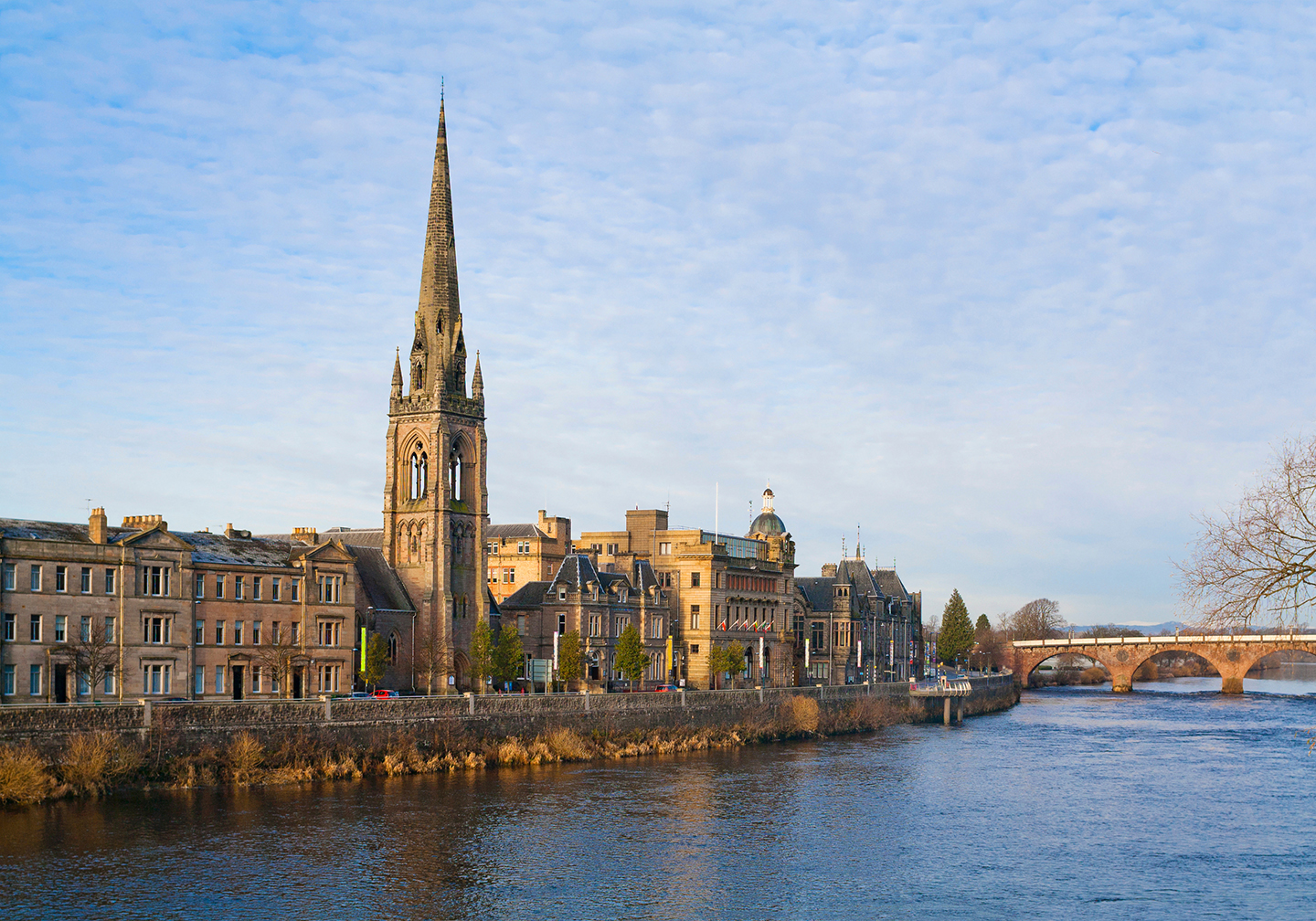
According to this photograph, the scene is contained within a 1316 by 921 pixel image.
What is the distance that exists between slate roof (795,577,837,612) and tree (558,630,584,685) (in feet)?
146

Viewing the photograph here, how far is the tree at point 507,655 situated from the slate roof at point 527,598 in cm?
655

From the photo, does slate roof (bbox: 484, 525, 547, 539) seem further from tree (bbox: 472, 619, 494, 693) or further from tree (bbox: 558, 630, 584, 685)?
tree (bbox: 472, 619, 494, 693)

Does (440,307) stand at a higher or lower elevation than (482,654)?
higher

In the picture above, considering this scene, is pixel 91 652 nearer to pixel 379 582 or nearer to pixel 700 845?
pixel 379 582

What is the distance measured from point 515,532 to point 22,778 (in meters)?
67.9

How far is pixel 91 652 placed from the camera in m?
68.4

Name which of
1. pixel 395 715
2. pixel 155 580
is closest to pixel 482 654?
pixel 395 715

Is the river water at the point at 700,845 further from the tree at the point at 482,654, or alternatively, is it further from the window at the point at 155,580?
the tree at the point at 482,654

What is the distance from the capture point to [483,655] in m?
92.7

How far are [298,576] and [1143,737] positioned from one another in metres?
61.3

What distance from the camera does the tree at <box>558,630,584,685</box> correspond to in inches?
3905

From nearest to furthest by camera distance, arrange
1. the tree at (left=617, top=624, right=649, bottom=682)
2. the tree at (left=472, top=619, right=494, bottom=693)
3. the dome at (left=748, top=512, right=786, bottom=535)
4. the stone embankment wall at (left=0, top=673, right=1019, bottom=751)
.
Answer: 1. the stone embankment wall at (left=0, top=673, right=1019, bottom=751)
2. the tree at (left=472, top=619, right=494, bottom=693)
3. the tree at (left=617, top=624, right=649, bottom=682)
4. the dome at (left=748, top=512, right=786, bottom=535)

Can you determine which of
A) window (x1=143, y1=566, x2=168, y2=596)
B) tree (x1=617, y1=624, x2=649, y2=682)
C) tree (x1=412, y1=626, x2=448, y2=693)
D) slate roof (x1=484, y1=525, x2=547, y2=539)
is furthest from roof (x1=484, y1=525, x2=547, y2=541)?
window (x1=143, y1=566, x2=168, y2=596)

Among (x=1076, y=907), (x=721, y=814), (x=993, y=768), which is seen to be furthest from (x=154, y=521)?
(x=1076, y=907)
